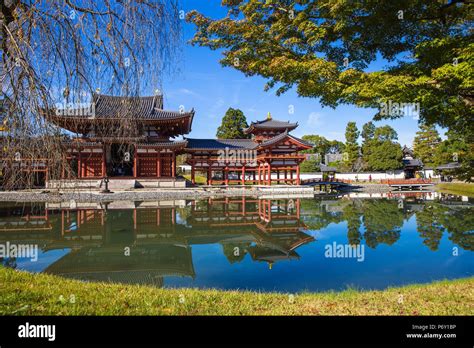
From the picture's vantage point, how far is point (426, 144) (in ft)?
159

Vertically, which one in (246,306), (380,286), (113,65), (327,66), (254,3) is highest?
(254,3)

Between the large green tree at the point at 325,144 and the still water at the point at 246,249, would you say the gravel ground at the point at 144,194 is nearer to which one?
the still water at the point at 246,249

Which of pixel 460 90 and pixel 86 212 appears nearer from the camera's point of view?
pixel 460 90

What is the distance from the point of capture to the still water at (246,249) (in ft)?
17.0

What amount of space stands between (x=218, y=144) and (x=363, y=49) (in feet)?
77.0

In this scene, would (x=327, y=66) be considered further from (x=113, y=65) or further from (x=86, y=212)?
(x=86, y=212)

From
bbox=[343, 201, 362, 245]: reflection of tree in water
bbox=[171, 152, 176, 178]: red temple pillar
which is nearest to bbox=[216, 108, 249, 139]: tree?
bbox=[171, 152, 176, 178]: red temple pillar

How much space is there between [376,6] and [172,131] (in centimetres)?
2237

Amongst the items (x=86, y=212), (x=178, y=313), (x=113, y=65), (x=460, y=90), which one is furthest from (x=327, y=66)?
(x=86, y=212)

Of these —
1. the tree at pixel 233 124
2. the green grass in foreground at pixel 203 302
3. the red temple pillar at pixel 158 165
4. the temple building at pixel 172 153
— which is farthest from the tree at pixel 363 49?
the tree at pixel 233 124

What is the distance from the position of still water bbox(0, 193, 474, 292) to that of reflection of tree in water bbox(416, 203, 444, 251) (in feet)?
0.12

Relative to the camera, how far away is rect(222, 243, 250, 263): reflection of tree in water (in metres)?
6.49
